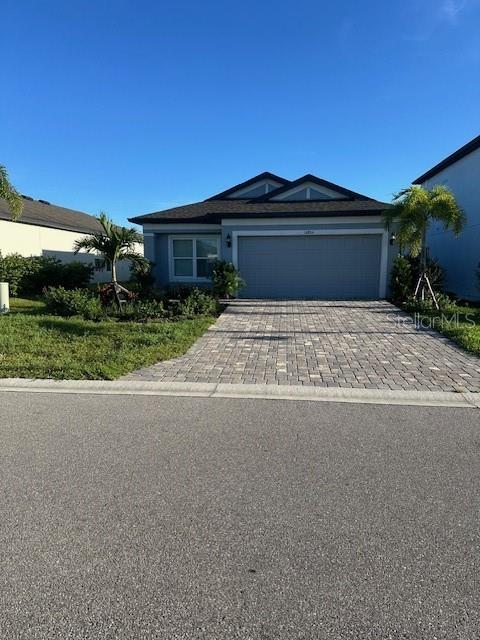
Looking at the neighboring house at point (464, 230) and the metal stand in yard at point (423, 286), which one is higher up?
the neighboring house at point (464, 230)

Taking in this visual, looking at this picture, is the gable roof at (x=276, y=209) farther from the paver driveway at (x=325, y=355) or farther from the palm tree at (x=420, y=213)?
the paver driveway at (x=325, y=355)

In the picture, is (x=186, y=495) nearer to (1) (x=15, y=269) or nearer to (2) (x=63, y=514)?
(2) (x=63, y=514)

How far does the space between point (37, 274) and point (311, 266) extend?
428 inches

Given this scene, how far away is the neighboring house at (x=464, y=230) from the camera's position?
15.8m

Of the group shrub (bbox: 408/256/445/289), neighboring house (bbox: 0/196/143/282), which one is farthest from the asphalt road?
neighboring house (bbox: 0/196/143/282)

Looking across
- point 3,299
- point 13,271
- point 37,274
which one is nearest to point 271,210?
point 3,299

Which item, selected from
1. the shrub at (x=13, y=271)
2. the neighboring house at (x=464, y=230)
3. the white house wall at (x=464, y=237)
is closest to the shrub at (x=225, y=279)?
the shrub at (x=13, y=271)

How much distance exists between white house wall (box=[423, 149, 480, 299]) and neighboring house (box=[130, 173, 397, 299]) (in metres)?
3.52

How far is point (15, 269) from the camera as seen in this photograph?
1609 centimetres

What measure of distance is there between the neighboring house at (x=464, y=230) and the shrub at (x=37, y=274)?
1567 centimetres

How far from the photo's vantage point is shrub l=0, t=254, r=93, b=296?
52.2ft

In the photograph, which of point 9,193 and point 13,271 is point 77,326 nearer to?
point 9,193

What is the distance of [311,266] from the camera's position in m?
15.8

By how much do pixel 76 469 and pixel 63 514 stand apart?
0.64 m
